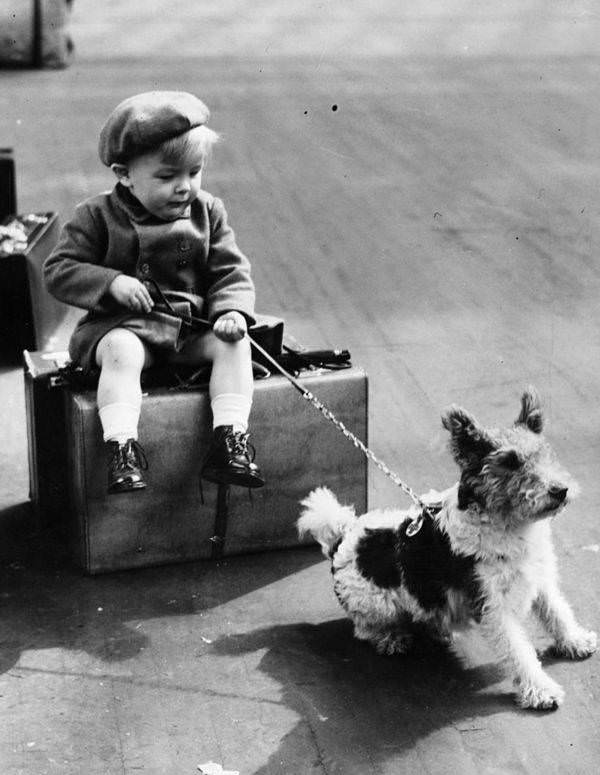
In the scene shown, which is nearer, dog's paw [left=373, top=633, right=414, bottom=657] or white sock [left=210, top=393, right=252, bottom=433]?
dog's paw [left=373, top=633, right=414, bottom=657]

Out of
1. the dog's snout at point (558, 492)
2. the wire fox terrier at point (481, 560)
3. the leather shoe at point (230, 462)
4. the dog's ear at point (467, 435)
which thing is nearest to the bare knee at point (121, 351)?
the leather shoe at point (230, 462)

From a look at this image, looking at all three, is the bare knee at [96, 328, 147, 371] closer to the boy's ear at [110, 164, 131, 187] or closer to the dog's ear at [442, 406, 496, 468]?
the boy's ear at [110, 164, 131, 187]

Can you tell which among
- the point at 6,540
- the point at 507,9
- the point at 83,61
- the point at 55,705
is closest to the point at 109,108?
the point at 83,61

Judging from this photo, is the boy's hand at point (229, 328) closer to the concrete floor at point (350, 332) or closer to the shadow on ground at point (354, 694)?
the concrete floor at point (350, 332)

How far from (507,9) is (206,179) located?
23.2 ft

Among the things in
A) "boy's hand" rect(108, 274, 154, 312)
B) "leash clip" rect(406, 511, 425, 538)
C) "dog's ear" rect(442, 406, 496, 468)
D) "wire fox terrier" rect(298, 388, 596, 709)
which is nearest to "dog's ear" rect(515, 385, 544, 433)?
"wire fox terrier" rect(298, 388, 596, 709)

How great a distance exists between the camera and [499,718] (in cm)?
322

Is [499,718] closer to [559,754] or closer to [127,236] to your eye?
[559,754]

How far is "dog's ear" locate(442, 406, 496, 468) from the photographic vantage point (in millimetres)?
3170

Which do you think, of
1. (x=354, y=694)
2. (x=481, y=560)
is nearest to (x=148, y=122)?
(x=481, y=560)

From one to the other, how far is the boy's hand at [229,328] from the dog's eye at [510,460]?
1.01m

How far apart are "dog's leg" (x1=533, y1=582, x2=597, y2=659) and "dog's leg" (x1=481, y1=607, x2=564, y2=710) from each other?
0.17 metres

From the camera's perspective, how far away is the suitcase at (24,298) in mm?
5559

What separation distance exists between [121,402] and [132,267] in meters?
0.48
